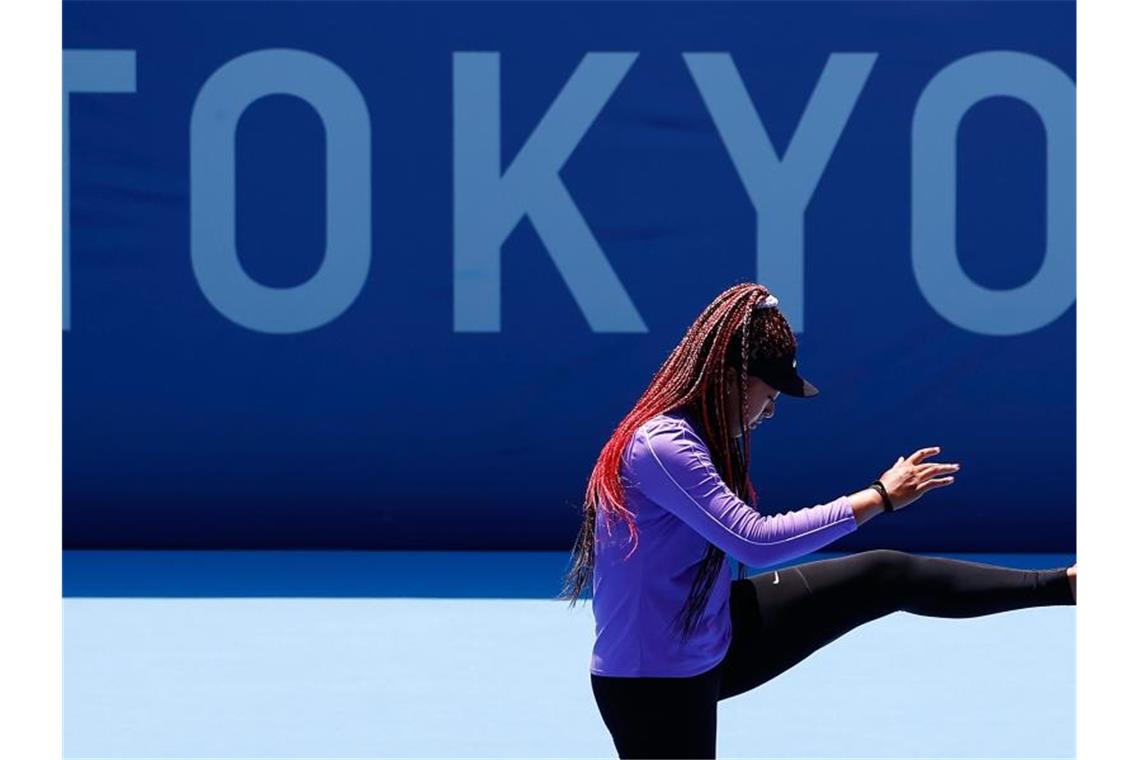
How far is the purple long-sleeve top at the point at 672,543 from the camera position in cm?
354

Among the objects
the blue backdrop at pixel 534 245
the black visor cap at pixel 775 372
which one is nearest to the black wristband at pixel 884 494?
the black visor cap at pixel 775 372

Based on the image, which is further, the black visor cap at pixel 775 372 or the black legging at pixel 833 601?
the black legging at pixel 833 601

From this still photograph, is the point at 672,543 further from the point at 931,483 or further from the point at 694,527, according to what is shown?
the point at 931,483

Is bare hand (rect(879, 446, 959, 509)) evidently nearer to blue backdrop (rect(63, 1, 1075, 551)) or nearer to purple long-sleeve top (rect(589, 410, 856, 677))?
purple long-sleeve top (rect(589, 410, 856, 677))

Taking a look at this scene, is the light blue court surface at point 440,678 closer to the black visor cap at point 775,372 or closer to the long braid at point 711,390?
the long braid at point 711,390

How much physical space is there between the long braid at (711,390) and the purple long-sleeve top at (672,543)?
0.9 inches

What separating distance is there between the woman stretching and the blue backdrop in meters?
5.95

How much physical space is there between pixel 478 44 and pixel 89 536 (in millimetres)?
3501

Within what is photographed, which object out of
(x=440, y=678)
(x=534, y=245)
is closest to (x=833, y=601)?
(x=440, y=678)

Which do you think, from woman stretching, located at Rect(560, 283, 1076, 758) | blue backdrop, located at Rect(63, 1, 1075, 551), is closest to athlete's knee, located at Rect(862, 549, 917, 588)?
woman stretching, located at Rect(560, 283, 1076, 758)

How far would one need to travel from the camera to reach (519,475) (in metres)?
9.85
